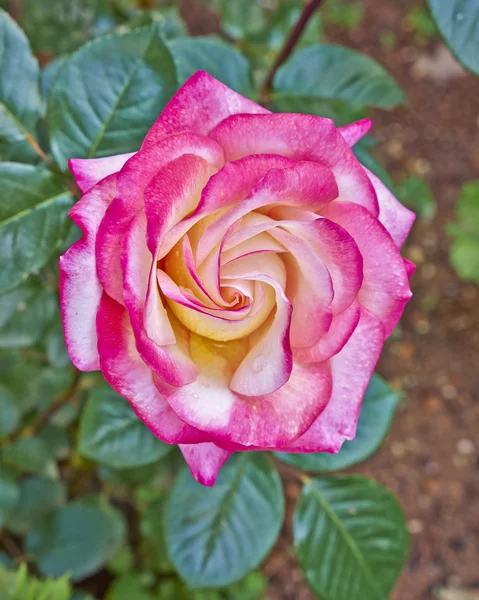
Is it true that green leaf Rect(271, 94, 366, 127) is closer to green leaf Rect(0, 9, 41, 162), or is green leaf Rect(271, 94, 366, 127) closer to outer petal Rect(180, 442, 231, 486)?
green leaf Rect(0, 9, 41, 162)

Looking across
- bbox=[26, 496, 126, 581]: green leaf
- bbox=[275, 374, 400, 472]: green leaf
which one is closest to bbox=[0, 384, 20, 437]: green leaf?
bbox=[26, 496, 126, 581]: green leaf

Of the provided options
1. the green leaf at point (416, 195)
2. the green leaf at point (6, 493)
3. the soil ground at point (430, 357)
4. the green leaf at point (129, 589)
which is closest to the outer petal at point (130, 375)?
the green leaf at point (6, 493)

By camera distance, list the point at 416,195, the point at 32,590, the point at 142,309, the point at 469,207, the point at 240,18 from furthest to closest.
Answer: the point at 469,207
the point at 416,195
the point at 240,18
the point at 32,590
the point at 142,309

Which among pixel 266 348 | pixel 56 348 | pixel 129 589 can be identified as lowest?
pixel 129 589

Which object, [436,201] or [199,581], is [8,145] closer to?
[199,581]

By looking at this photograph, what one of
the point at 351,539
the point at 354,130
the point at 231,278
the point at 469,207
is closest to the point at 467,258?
the point at 469,207

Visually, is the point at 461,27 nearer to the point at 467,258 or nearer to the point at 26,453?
the point at 26,453
